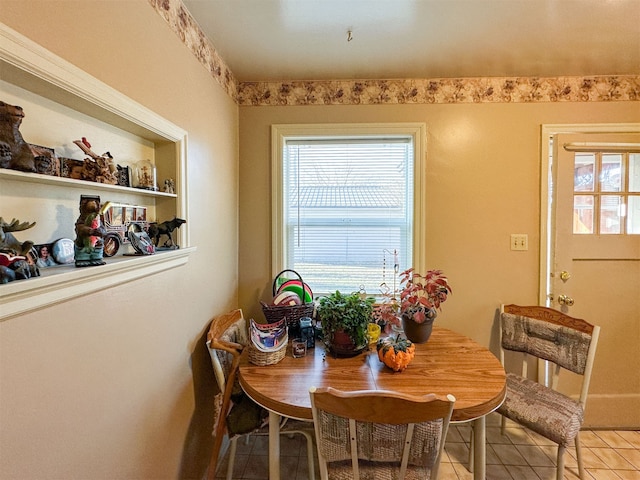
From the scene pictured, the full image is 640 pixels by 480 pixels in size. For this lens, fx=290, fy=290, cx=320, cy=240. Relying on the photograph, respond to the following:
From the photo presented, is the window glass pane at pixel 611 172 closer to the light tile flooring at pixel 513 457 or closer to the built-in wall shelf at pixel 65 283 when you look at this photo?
the light tile flooring at pixel 513 457

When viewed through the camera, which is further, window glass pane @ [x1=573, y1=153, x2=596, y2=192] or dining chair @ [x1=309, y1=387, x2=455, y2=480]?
window glass pane @ [x1=573, y1=153, x2=596, y2=192]

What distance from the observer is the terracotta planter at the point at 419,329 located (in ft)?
5.29

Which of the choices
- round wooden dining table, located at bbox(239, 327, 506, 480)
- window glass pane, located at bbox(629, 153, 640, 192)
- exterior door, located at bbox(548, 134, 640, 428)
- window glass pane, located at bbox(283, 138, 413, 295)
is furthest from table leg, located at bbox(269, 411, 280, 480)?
window glass pane, located at bbox(629, 153, 640, 192)

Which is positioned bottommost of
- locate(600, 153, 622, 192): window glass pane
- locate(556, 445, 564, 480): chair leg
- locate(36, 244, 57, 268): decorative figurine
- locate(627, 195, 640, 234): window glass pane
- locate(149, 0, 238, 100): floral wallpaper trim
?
locate(556, 445, 564, 480): chair leg

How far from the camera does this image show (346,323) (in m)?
1.42

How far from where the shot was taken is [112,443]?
0.92 metres

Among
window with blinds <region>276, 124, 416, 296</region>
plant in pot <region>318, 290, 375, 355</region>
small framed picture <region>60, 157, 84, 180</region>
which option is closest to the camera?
small framed picture <region>60, 157, 84, 180</region>

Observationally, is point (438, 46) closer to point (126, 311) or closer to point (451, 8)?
point (451, 8)

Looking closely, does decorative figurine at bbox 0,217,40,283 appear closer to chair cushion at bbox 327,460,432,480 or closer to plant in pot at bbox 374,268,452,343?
chair cushion at bbox 327,460,432,480

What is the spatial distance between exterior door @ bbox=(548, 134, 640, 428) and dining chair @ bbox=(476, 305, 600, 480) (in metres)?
0.37

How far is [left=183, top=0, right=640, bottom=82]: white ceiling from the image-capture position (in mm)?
1339

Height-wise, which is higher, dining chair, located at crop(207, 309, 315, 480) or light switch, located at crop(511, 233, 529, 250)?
light switch, located at crop(511, 233, 529, 250)

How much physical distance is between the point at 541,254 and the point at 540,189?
17.8 inches

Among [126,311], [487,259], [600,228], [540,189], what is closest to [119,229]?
[126,311]
